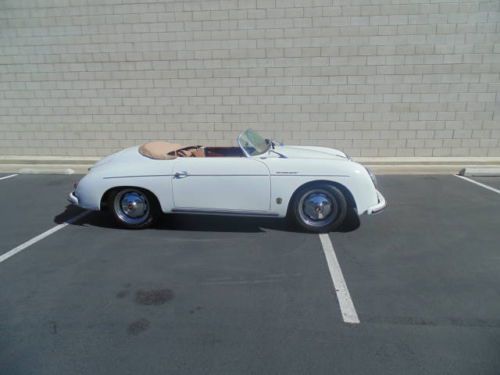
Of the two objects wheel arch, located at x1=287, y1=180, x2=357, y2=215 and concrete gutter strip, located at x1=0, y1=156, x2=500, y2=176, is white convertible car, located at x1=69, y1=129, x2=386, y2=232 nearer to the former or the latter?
wheel arch, located at x1=287, y1=180, x2=357, y2=215

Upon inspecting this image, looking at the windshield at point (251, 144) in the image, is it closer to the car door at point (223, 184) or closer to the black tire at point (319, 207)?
the car door at point (223, 184)

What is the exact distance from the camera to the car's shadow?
4445mm

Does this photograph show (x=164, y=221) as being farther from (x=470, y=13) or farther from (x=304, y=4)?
(x=470, y=13)

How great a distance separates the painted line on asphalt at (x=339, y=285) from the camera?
2635 mm

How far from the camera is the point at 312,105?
7.68 meters

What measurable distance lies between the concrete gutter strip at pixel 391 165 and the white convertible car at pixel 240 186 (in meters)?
3.70

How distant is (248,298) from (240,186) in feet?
5.01

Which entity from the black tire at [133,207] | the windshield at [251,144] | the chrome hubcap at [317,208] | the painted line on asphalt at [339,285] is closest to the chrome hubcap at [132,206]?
the black tire at [133,207]

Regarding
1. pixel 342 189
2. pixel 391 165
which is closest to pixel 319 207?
pixel 342 189

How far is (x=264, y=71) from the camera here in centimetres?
757

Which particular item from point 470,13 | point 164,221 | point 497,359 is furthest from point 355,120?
point 497,359

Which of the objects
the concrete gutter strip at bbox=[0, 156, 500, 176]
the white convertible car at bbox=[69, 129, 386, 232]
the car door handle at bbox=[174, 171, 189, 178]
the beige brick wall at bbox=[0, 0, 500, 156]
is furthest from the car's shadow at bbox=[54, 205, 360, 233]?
the beige brick wall at bbox=[0, 0, 500, 156]

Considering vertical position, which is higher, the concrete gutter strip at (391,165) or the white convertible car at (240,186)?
the white convertible car at (240,186)

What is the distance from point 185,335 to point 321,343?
100 cm
